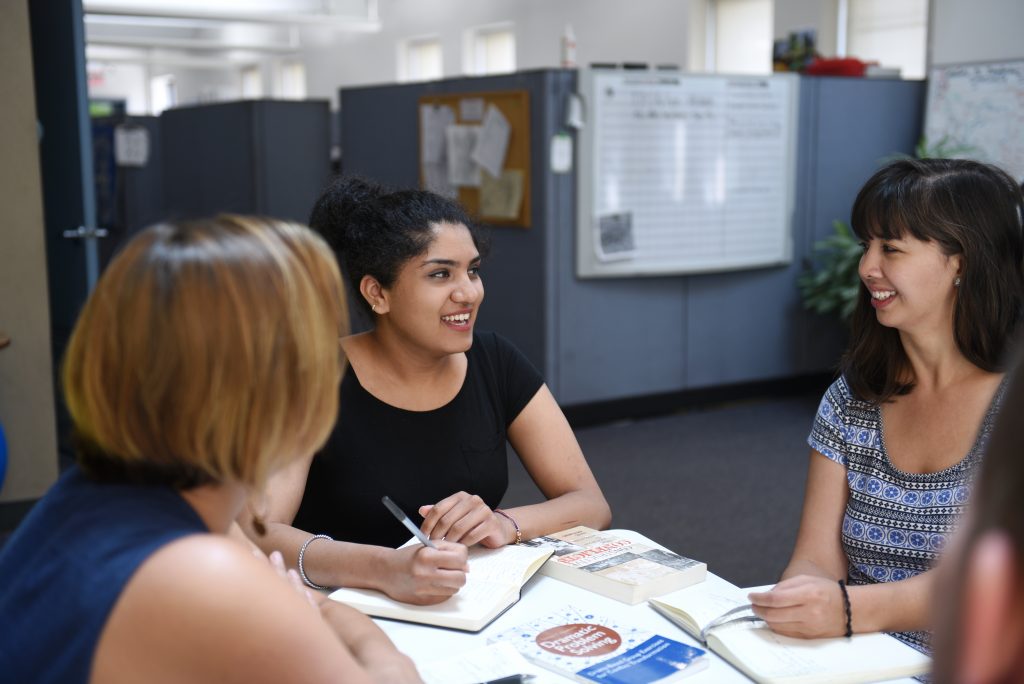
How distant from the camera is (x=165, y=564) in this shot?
821mm

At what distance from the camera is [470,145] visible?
4.89 m

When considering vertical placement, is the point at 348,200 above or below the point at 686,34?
below

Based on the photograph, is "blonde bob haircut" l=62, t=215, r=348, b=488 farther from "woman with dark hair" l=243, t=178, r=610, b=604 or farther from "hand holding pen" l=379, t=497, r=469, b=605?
"woman with dark hair" l=243, t=178, r=610, b=604

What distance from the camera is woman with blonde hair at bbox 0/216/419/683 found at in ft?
2.70

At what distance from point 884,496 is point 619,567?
454mm

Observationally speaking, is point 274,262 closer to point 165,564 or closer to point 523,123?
point 165,564

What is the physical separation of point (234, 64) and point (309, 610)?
50.8 ft

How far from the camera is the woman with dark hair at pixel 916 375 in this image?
5.21 ft

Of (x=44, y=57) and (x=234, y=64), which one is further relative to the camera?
(x=234, y=64)

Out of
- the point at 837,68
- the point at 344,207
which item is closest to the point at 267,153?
the point at 837,68

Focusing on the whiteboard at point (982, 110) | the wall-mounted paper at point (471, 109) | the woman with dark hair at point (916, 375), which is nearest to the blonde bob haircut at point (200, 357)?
the woman with dark hair at point (916, 375)

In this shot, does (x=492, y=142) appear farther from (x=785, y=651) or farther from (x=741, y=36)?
(x=741, y=36)

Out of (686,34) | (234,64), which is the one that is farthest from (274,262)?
(234,64)

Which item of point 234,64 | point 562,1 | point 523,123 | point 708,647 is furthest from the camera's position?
point 234,64
